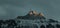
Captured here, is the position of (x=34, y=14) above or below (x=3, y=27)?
above

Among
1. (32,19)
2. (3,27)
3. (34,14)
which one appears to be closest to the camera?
(3,27)

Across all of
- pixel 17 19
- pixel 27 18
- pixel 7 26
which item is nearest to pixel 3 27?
pixel 7 26

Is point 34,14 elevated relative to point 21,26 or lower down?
elevated

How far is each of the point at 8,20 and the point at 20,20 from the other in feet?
13.5

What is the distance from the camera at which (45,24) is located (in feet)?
148

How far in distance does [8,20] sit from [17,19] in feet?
9.93

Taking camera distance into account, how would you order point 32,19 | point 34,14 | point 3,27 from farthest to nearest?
point 34,14, point 32,19, point 3,27

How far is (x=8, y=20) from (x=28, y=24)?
691 cm

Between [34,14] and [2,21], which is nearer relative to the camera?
[2,21]

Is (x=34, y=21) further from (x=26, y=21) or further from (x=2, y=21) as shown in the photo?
(x=2, y=21)

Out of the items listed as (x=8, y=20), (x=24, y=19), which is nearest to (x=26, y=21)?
(x=24, y=19)

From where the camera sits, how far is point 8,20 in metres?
46.8

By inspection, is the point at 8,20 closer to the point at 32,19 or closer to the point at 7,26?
the point at 7,26

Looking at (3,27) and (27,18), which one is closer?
(3,27)
